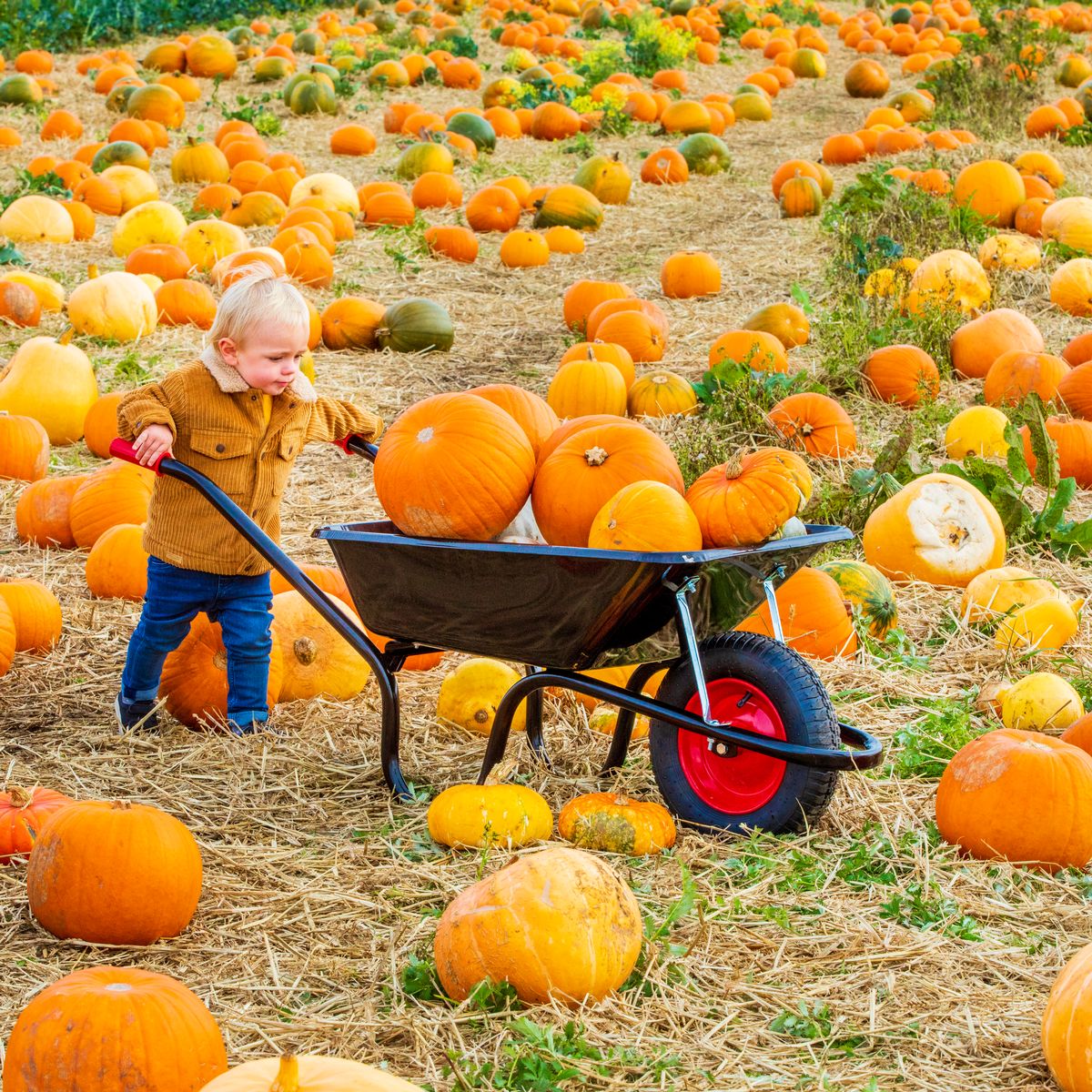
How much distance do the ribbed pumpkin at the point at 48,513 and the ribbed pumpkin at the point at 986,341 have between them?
4425mm

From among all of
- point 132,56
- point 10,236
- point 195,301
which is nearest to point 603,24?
point 132,56

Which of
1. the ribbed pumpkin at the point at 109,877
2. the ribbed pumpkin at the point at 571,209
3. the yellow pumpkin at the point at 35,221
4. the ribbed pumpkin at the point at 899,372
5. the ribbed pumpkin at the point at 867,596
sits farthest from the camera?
the ribbed pumpkin at the point at 571,209

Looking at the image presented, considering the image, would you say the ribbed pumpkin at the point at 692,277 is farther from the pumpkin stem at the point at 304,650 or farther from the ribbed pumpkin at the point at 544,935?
the ribbed pumpkin at the point at 544,935

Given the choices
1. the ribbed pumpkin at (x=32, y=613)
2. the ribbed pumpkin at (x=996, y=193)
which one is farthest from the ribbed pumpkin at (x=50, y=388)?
the ribbed pumpkin at (x=996, y=193)

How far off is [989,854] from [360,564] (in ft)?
5.57

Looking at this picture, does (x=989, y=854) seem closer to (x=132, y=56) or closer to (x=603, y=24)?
(x=132, y=56)

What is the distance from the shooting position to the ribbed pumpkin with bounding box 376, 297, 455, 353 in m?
8.00

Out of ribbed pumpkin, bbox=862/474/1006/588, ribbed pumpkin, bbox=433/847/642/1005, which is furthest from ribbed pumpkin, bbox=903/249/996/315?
ribbed pumpkin, bbox=433/847/642/1005

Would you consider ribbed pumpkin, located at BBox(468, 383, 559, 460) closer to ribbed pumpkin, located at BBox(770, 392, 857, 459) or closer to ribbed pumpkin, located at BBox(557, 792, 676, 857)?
ribbed pumpkin, located at BBox(557, 792, 676, 857)

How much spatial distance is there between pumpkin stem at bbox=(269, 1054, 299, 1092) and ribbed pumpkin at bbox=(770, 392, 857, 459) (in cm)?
443

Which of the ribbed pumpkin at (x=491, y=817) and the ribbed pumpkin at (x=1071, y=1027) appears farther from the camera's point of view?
the ribbed pumpkin at (x=491, y=817)

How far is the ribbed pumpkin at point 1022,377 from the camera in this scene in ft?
21.1

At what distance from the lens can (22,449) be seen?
5.91m

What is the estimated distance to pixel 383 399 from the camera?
712cm
